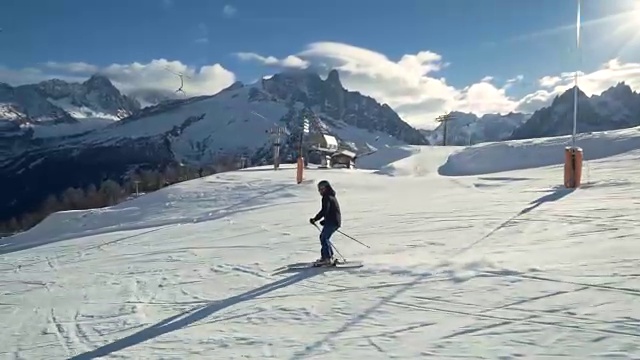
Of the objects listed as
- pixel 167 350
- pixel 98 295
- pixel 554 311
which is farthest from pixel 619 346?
pixel 98 295

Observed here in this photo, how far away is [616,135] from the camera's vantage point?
38656mm

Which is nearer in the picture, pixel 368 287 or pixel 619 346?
pixel 619 346

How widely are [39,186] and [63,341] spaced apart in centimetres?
16587

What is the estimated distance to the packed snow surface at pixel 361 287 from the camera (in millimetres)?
7316

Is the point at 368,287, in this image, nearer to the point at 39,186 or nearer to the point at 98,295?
the point at 98,295

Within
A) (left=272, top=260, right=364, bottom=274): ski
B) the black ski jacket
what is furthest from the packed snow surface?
the black ski jacket

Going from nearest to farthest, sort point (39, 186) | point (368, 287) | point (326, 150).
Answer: point (368, 287), point (326, 150), point (39, 186)

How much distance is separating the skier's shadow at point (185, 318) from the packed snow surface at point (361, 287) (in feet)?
0.13

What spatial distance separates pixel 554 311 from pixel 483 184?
813 inches

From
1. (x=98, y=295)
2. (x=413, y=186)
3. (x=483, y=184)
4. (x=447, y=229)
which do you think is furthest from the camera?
(x=413, y=186)

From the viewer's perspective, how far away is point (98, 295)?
37.3ft

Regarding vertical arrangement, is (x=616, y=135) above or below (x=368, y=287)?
above

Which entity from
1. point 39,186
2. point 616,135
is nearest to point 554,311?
point 616,135

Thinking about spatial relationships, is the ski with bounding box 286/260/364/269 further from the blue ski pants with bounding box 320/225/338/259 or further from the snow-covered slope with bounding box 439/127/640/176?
the snow-covered slope with bounding box 439/127/640/176
